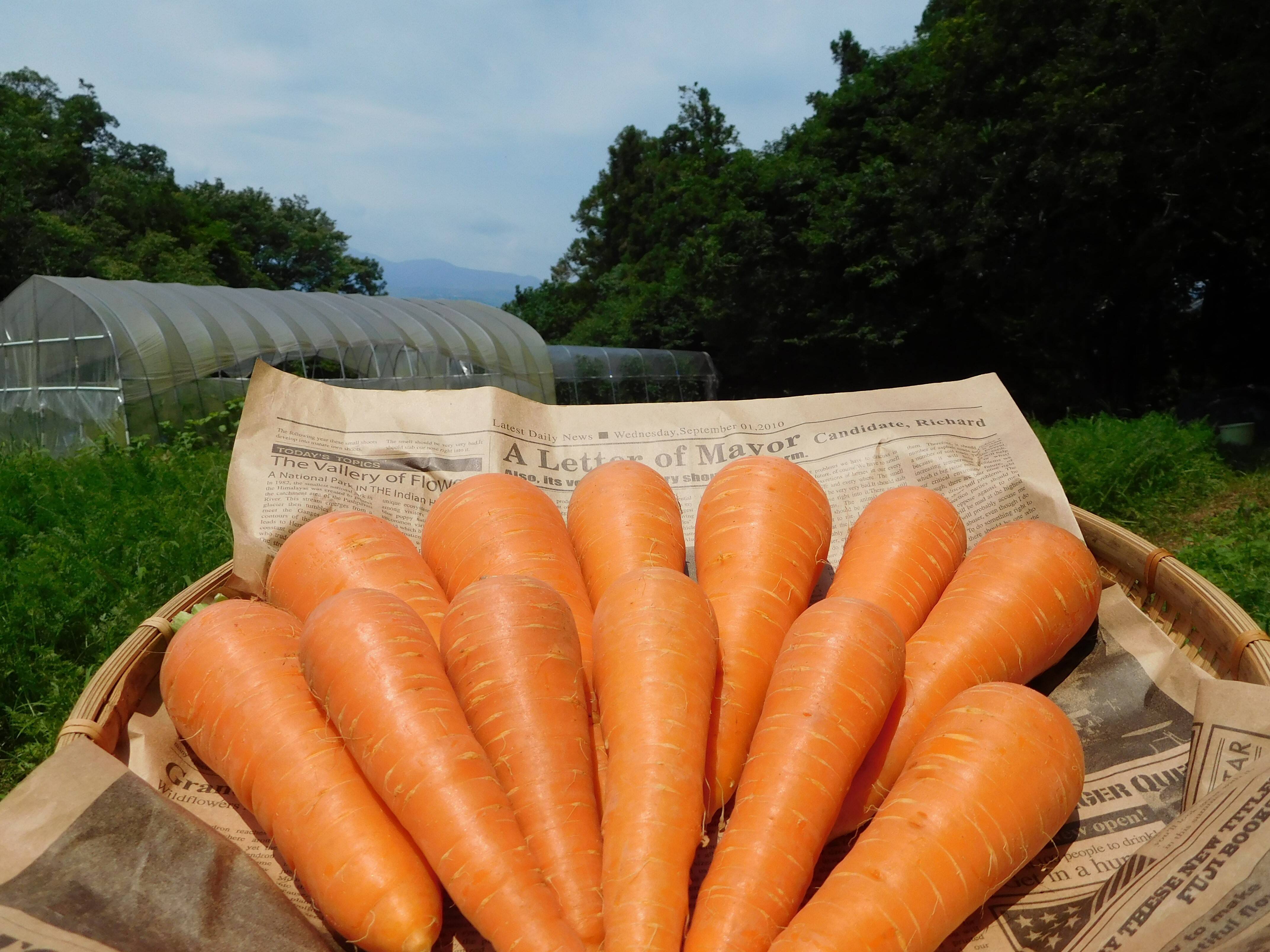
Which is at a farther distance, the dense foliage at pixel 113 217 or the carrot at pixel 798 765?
the dense foliage at pixel 113 217

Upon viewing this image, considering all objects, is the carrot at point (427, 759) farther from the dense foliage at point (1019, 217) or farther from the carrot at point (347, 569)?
the dense foliage at point (1019, 217)

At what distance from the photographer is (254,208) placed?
34469mm

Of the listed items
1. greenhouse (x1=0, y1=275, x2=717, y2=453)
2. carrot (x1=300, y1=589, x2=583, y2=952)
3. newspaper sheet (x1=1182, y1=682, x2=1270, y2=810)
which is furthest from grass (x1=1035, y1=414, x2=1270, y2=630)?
greenhouse (x1=0, y1=275, x2=717, y2=453)

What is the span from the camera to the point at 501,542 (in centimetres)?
181

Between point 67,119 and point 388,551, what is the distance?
32.2 m

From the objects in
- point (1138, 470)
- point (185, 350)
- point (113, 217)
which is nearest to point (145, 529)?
point (1138, 470)

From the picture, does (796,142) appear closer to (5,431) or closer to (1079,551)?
(5,431)

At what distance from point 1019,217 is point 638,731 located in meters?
10.4

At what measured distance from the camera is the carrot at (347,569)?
173cm

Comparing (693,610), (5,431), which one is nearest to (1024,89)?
(693,610)

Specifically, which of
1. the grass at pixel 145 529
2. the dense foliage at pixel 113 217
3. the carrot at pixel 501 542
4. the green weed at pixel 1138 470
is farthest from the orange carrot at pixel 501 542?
the dense foliage at pixel 113 217

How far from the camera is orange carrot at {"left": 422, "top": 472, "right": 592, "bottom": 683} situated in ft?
5.86

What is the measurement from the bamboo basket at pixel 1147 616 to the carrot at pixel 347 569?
0.29 metres

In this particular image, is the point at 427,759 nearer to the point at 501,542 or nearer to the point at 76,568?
the point at 501,542
